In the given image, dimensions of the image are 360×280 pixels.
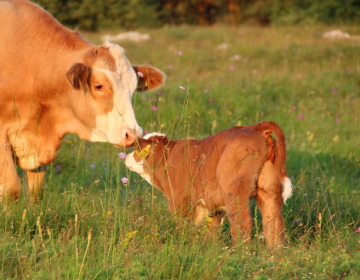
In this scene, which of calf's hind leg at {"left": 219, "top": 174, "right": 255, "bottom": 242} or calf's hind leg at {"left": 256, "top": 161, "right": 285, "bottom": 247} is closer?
calf's hind leg at {"left": 219, "top": 174, "right": 255, "bottom": 242}

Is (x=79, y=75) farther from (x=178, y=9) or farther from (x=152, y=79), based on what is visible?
(x=178, y=9)

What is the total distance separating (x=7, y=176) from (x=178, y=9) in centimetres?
3586

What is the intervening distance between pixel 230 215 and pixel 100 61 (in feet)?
5.52

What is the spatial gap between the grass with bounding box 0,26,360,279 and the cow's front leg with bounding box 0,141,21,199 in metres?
0.29

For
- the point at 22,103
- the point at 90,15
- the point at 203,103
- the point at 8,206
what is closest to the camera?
the point at 8,206

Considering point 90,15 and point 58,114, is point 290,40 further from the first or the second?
point 90,15

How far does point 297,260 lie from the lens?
3.61m

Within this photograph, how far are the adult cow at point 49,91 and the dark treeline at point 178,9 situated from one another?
24.0 m

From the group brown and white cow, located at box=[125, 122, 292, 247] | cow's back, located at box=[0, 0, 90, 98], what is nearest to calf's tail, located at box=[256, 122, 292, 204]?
brown and white cow, located at box=[125, 122, 292, 247]

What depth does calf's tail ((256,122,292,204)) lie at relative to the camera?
4.32 metres

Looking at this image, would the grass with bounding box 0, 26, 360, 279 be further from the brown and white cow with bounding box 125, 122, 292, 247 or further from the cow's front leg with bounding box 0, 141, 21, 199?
the cow's front leg with bounding box 0, 141, 21, 199

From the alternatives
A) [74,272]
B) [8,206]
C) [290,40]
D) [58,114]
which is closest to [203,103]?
[58,114]

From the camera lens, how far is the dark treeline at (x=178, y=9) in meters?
31.0

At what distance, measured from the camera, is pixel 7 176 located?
475 centimetres
